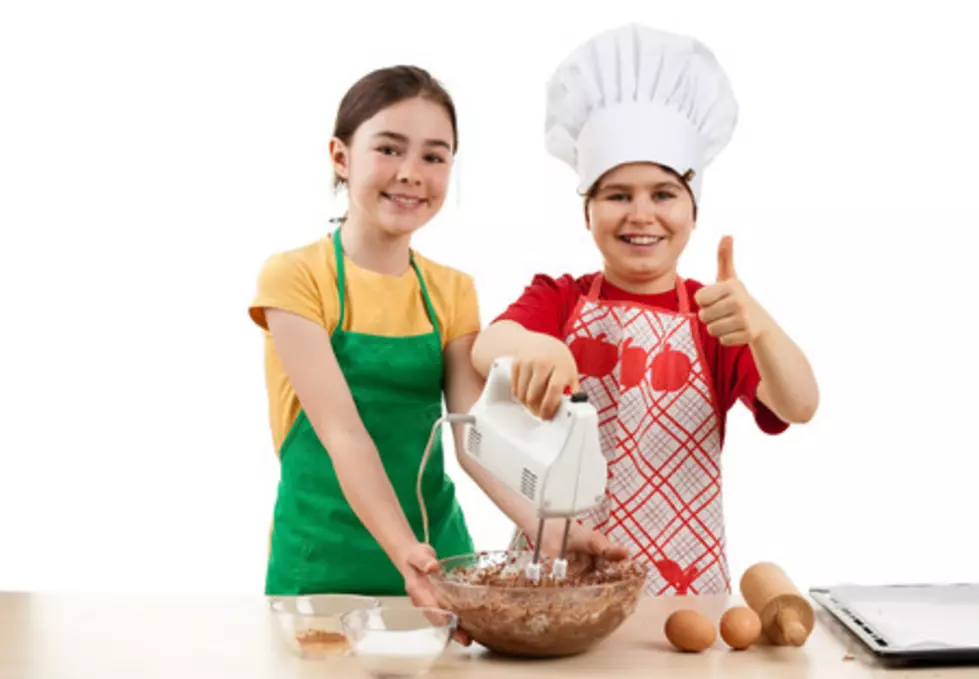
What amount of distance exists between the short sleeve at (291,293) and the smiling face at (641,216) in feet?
1.59

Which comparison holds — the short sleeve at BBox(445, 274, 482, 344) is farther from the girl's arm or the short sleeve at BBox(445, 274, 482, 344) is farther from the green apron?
the girl's arm

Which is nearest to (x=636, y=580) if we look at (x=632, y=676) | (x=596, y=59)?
(x=632, y=676)

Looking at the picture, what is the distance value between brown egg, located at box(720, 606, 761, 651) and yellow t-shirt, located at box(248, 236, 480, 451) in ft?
2.51

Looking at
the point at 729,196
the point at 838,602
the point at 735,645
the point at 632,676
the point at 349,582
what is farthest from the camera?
the point at 729,196

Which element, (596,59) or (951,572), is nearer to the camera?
(596,59)

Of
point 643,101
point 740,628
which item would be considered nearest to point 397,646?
point 740,628

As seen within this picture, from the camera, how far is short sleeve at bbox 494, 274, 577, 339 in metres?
1.99

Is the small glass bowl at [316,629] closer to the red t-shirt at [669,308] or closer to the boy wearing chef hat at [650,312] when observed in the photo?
the boy wearing chef hat at [650,312]

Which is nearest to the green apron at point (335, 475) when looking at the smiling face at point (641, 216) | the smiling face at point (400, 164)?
the smiling face at point (400, 164)

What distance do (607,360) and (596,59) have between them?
53 centimetres

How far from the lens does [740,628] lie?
1488 millimetres

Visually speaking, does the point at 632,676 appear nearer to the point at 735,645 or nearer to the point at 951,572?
the point at 735,645

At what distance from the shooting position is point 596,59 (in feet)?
6.69

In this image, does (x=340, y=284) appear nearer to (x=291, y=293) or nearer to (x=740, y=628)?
(x=291, y=293)
